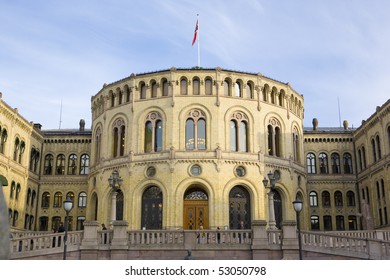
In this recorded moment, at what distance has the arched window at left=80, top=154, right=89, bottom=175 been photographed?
52.6m

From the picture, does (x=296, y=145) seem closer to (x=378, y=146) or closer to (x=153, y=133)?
(x=378, y=146)

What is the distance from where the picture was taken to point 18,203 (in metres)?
46.7

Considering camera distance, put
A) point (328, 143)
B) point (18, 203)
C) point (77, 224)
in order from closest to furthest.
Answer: point (18, 203) < point (77, 224) < point (328, 143)

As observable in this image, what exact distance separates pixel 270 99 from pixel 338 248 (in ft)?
73.5

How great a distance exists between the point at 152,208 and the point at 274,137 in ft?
42.9

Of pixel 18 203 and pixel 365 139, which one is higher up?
pixel 365 139

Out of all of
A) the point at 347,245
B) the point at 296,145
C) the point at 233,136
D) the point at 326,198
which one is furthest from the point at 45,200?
the point at 347,245

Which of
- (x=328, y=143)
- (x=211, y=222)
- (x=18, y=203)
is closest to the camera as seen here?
(x=211, y=222)

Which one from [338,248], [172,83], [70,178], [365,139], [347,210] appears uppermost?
[172,83]

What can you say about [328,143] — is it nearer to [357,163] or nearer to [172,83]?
[357,163]

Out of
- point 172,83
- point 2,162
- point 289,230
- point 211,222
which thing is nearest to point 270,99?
point 172,83

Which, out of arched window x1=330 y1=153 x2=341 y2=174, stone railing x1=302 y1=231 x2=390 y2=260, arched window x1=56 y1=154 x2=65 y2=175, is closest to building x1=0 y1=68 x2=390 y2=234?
arched window x1=330 y1=153 x2=341 y2=174

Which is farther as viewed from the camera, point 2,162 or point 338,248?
point 2,162

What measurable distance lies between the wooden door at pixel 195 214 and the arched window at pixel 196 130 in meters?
4.74
